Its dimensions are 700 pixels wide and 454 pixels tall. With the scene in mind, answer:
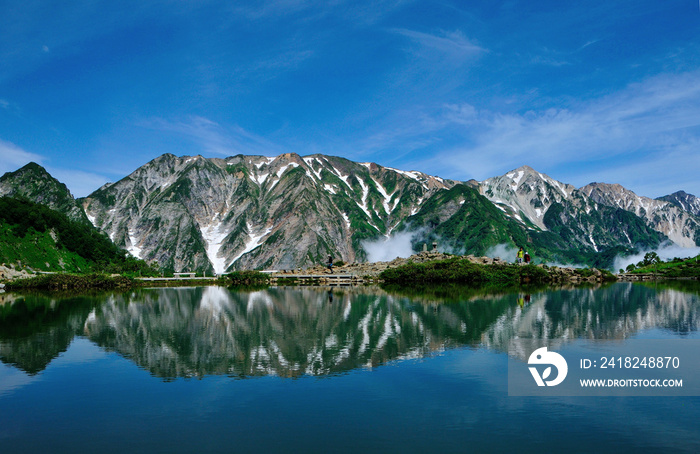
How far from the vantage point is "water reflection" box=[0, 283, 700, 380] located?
27.4 m

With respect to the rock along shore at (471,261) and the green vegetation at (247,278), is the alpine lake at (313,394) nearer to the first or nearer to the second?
the green vegetation at (247,278)

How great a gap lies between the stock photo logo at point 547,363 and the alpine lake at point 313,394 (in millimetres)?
1203

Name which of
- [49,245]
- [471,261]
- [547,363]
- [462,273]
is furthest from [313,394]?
[49,245]

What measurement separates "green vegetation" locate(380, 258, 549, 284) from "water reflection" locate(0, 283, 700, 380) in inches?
2510

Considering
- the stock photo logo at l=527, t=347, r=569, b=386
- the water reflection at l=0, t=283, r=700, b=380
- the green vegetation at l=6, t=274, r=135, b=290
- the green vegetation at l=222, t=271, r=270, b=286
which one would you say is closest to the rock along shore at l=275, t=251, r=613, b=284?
the green vegetation at l=222, t=271, r=270, b=286

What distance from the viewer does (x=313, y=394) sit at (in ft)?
67.4

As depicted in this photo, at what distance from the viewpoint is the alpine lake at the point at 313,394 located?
15719mm

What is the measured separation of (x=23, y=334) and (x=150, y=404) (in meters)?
24.2

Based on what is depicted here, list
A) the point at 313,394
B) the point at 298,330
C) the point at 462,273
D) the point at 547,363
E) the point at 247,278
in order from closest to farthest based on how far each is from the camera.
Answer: the point at 313,394 → the point at 547,363 → the point at 298,330 → the point at 462,273 → the point at 247,278

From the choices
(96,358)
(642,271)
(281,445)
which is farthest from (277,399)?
(642,271)

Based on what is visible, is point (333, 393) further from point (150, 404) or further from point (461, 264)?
point (461, 264)

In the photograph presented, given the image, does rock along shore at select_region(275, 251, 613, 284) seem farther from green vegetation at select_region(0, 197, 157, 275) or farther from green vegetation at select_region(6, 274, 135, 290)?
green vegetation at select_region(0, 197, 157, 275)

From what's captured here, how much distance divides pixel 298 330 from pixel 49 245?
Answer: 388ft

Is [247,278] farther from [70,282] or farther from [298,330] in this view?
[298,330]
